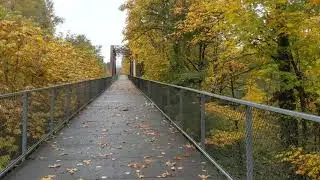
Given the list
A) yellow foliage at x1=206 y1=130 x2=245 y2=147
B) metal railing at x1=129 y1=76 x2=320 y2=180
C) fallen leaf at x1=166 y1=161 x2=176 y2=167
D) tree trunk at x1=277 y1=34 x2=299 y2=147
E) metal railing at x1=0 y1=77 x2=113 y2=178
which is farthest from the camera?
tree trunk at x1=277 y1=34 x2=299 y2=147

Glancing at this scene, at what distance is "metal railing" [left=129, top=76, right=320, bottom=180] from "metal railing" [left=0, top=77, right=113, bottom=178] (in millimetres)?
3158

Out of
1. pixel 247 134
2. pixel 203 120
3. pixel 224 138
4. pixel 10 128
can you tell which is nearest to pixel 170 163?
pixel 203 120

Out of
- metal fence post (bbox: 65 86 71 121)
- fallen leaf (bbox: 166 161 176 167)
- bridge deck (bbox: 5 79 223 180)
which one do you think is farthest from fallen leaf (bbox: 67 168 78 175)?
metal fence post (bbox: 65 86 71 121)

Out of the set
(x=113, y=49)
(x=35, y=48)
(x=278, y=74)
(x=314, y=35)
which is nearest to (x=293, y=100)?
(x=278, y=74)

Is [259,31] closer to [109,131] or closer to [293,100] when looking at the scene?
[293,100]

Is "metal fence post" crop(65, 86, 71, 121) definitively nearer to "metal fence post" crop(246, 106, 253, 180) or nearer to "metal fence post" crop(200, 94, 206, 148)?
"metal fence post" crop(200, 94, 206, 148)

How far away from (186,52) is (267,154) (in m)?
23.2

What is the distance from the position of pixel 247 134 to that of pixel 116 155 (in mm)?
3684

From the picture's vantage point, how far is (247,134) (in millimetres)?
5582

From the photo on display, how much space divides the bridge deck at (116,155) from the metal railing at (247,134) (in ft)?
1.22

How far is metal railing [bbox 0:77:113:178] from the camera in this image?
6.72m

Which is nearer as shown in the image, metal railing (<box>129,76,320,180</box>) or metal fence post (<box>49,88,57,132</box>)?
metal railing (<box>129,76,320,180</box>)

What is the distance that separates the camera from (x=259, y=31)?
1309 cm

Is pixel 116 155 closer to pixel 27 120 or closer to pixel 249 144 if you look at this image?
pixel 27 120
